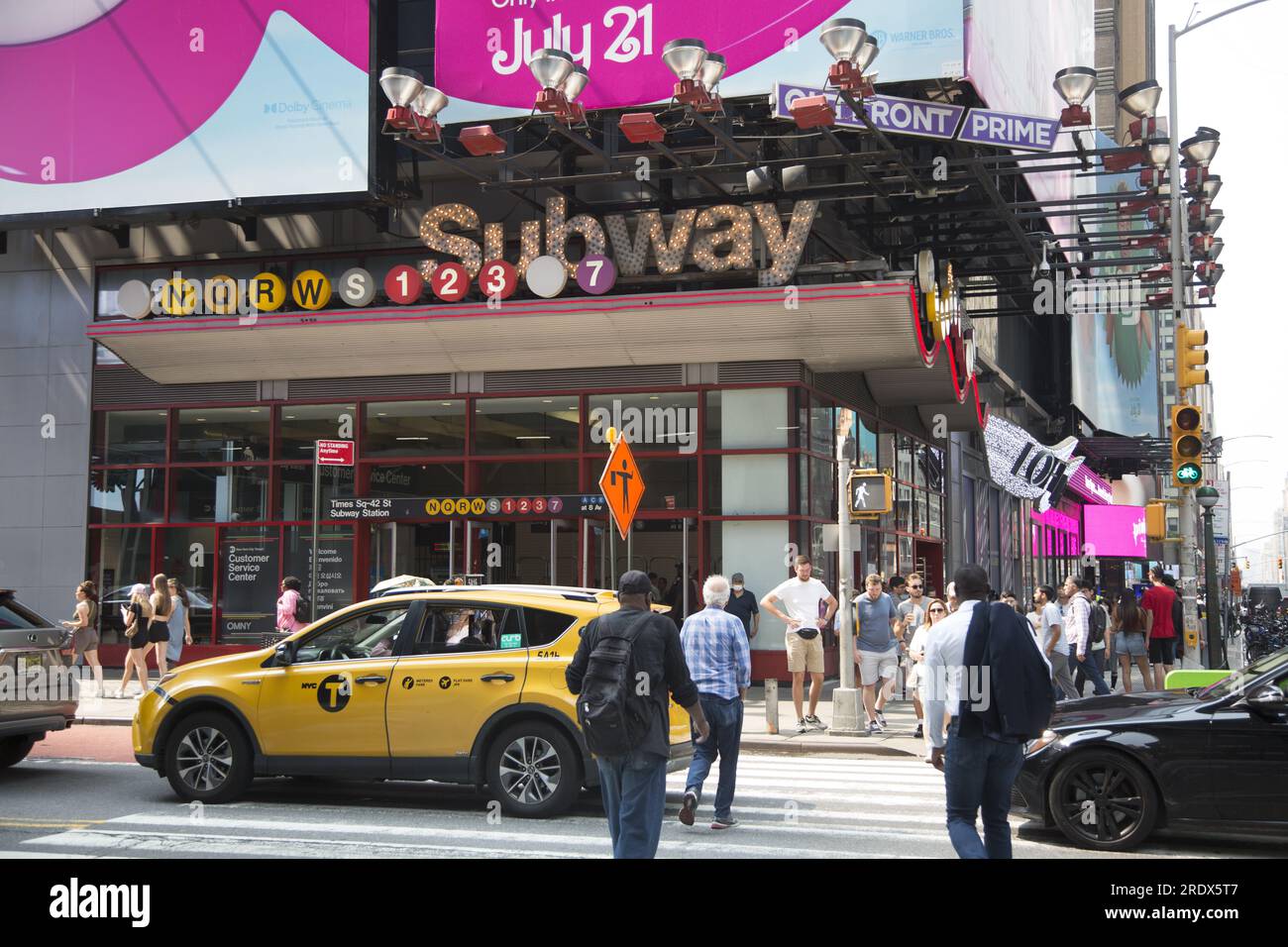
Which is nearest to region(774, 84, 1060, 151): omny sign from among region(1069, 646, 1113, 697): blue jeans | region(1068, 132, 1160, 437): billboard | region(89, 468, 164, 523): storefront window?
region(1069, 646, 1113, 697): blue jeans

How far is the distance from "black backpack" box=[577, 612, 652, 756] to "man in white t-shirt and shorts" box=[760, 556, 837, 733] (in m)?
8.95

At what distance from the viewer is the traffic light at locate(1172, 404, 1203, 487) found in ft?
58.1

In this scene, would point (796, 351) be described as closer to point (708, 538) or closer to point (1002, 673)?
point (708, 538)

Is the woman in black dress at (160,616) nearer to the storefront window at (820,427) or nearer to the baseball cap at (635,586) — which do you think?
the storefront window at (820,427)

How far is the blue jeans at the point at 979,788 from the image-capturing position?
710 cm

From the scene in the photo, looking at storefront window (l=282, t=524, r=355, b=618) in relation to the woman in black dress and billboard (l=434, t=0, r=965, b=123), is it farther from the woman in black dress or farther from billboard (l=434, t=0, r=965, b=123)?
billboard (l=434, t=0, r=965, b=123)

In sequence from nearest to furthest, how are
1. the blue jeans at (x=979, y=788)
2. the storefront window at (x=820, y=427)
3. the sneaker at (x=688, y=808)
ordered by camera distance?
1. the blue jeans at (x=979, y=788)
2. the sneaker at (x=688, y=808)
3. the storefront window at (x=820, y=427)

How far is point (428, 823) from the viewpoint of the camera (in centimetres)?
994

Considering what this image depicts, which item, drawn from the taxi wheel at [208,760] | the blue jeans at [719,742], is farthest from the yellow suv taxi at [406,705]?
the blue jeans at [719,742]

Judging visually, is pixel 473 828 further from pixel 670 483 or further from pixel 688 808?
pixel 670 483

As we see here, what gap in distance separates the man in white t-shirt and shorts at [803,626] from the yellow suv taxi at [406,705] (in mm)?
5645

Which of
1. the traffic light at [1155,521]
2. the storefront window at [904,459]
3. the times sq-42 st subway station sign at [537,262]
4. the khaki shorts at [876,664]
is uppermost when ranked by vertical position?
the times sq-42 st subway station sign at [537,262]
